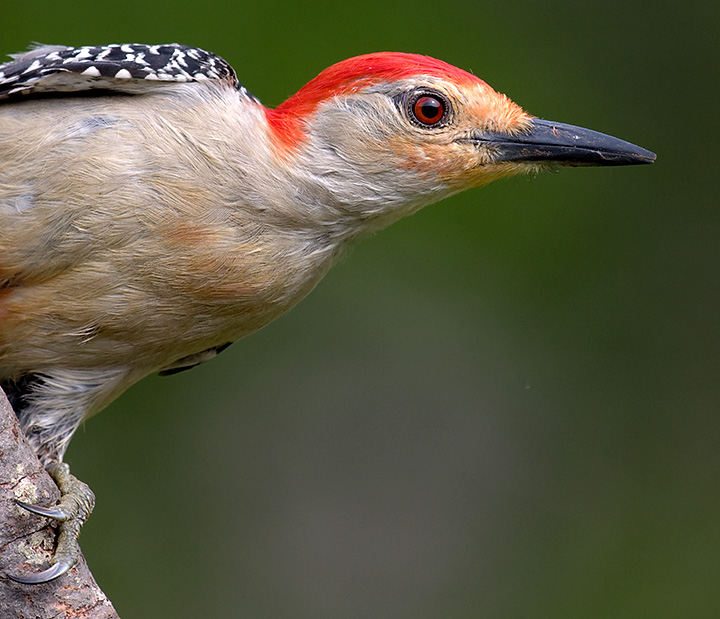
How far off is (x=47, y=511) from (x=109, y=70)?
4.36ft

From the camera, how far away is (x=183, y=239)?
303 cm

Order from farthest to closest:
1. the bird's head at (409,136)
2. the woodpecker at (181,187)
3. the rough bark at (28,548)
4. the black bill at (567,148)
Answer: the black bill at (567,148), the bird's head at (409,136), the woodpecker at (181,187), the rough bark at (28,548)

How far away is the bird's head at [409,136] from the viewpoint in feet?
10.7

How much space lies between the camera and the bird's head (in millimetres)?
3254

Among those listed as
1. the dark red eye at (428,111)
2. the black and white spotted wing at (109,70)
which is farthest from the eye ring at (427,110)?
the black and white spotted wing at (109,70)

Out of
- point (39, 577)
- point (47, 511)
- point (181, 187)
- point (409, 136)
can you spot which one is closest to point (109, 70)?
point (181, 187)

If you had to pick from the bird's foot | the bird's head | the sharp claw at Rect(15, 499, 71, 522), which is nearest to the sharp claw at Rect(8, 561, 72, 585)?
the bird's foot

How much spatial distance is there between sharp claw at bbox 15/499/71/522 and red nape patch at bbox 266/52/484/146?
Result: 1.33 m

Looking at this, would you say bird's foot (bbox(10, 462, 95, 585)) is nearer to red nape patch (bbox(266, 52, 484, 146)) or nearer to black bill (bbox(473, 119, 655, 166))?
red nape patch (bbox(266, 52, 484, 146))

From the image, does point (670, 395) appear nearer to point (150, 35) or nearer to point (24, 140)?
point (150, 35)

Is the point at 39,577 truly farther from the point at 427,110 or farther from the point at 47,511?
the point at 427,110

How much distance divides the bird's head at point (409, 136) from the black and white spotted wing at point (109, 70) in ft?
0.98

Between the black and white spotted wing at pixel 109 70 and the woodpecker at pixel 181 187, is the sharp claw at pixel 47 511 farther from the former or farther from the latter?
the black and white spotted wing at pixel 109 70

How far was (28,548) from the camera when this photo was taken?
268cm
